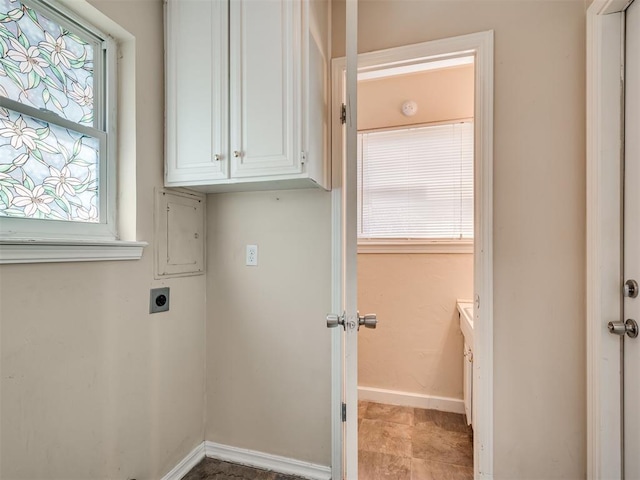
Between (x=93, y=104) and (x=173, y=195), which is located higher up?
(x=93, y=104)

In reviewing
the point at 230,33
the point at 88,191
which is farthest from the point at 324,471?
the point at 230,33

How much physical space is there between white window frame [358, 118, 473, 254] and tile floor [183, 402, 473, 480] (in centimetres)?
117

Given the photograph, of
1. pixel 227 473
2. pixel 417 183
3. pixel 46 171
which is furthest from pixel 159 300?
pixel 417 183

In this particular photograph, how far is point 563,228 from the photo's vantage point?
1.43 metres

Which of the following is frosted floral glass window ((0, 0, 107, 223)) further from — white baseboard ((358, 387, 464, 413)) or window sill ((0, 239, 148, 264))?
white baseboard ((358, 387, 464, 413))

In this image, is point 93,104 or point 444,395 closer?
point 93,104

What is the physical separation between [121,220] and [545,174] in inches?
74.4

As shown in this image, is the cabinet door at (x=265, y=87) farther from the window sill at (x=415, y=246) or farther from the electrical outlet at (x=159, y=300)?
the window sill at (x=415, y=246)

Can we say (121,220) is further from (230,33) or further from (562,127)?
(562,127)

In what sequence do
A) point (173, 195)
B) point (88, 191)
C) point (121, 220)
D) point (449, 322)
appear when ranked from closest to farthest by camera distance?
point (88, 191) < point (121, 220) < point (173, 195) < point (449, 322)

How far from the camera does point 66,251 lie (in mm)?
1154
